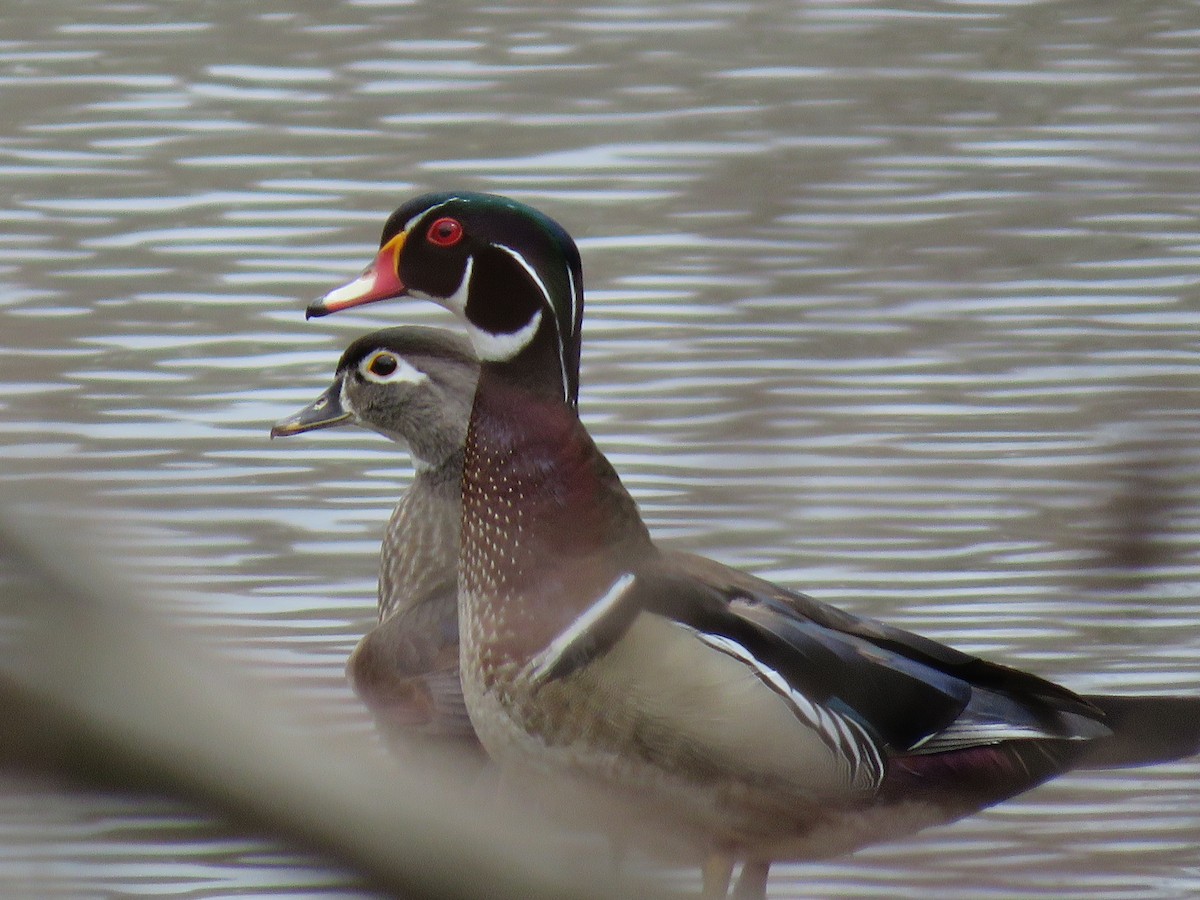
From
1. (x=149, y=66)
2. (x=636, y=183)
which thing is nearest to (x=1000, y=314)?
(x=636, y=183)

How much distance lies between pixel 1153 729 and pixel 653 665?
1.95 ft

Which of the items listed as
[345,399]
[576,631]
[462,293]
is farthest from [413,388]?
[576,631]

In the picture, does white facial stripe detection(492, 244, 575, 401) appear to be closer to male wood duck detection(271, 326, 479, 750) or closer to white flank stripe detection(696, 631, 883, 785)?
white flank stripe detection(696, 631, 883, 785)

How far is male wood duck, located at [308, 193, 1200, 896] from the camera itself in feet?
7.74

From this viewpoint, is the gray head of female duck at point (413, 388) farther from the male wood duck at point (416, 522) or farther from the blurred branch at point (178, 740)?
the blurred branch at point (178, 740)

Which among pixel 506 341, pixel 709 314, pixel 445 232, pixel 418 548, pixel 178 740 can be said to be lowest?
pixel 418 548

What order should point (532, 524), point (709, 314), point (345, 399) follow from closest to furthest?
point (709, 314) < point (532, 524) < point (345, 399)

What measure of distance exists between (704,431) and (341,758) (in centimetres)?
40

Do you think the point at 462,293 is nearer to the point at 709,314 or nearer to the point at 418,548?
the point at 418,548

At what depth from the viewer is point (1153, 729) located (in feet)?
8.01

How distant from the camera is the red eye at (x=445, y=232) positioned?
2533mm

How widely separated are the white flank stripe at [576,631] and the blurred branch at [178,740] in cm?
177

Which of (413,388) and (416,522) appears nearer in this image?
(416,522)

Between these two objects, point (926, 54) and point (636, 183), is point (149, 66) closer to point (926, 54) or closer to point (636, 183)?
point (636, 183)
